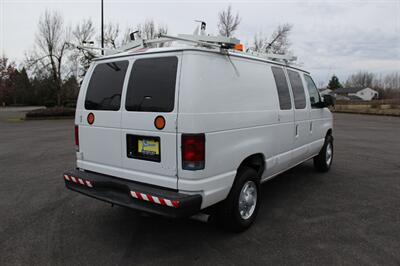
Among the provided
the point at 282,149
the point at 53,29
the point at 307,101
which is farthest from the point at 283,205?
the point at 53,29

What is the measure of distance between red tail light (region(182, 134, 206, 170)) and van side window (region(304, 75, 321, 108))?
3.39 meters

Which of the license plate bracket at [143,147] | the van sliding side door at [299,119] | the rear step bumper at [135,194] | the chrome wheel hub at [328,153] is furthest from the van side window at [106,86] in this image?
the chrome wheel hub at [328,153]

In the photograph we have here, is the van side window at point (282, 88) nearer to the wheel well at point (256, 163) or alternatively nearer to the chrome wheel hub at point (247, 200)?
the wheel well at point (256, 163)

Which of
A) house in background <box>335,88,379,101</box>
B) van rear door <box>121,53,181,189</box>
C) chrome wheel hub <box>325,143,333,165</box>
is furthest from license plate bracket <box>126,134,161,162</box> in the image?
house in background <box>335,88,379,101</box>

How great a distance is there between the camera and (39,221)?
4000mm

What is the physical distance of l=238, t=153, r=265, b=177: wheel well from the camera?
372 cm

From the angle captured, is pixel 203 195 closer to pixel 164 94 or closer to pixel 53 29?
pixel 164 94

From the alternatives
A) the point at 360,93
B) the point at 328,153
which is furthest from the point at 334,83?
the point at 328,153

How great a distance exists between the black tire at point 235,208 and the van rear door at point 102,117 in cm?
134

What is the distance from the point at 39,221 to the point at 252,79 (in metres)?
3.42

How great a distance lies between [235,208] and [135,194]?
117cm

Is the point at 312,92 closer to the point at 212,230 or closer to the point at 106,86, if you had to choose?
the point at 212,230

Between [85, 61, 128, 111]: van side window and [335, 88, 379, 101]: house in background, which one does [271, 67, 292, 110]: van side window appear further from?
[335, 88, 379, 101]: house in background

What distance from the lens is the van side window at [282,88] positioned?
439 cm
